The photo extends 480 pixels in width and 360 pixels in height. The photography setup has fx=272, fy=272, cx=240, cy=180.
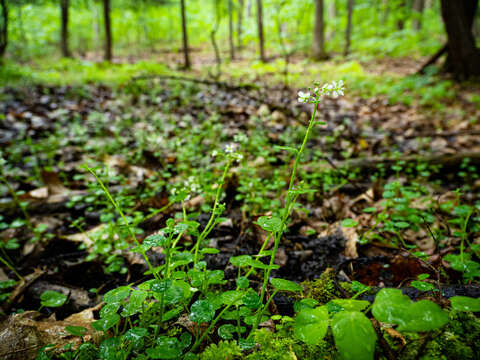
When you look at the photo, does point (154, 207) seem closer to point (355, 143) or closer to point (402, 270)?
point (402, 270)

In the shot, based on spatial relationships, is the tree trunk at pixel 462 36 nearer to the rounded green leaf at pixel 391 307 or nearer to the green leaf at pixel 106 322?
the rounded green leaf at pixel 391 307

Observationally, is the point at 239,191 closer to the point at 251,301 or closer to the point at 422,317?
the point at 251,301

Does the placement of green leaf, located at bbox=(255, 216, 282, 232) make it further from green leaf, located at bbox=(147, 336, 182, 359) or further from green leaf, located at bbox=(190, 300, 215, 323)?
green leaf, located at bbox=(147, 336, 182, 359)

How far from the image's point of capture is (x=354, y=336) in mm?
677

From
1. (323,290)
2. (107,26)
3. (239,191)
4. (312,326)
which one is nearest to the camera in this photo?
(312,326)

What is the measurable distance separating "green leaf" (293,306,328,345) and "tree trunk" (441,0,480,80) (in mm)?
8420

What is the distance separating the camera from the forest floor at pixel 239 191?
1.63 metres

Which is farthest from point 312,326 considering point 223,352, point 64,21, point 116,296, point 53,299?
point 64,21

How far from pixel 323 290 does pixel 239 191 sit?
1.47m

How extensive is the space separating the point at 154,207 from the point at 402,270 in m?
1.93

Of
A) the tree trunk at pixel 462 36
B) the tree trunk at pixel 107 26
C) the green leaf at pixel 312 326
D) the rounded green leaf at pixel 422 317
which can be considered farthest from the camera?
the tree trunk at pixel 107 26

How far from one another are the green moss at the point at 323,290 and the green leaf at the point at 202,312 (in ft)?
1.71

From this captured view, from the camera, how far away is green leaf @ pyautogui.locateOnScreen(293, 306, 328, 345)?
771mm

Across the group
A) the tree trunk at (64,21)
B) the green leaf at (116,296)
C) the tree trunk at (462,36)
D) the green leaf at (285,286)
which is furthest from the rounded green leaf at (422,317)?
the tree trunk at (64,21)
